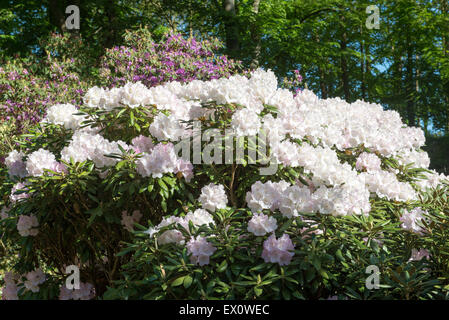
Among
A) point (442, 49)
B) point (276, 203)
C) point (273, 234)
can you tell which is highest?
point (442, 49)

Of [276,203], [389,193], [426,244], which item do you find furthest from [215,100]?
[426,244]

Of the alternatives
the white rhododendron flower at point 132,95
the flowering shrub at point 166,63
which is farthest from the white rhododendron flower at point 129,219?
the flowering shrub at point 166,63

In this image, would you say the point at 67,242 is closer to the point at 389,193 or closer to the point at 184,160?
the point at 184,160

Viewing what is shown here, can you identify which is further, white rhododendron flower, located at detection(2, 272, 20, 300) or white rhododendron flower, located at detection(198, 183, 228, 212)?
white rhododendron flower, located at detection(2, 272, 20, 300)

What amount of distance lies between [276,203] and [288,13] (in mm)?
13360

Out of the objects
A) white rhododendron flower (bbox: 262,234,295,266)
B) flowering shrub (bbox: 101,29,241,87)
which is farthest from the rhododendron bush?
flowering shrub (bbox: 101,29,241,87)

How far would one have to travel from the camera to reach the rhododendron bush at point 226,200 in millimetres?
2258

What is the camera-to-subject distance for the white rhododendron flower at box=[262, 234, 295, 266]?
223 cm

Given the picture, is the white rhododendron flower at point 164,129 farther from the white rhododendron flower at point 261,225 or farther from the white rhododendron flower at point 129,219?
the white rhododendron flower at point 261,225

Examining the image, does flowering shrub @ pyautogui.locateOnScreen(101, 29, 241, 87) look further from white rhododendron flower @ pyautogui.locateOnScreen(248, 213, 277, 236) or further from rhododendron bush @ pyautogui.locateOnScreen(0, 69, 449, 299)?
white rhododendron flower @ pyautogui.locateOnScreen(248, 213, 277, 236)

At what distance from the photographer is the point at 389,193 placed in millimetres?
2988

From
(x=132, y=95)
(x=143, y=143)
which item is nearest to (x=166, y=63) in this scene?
(x=132, y=95)

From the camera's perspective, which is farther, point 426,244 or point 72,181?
point 72,181

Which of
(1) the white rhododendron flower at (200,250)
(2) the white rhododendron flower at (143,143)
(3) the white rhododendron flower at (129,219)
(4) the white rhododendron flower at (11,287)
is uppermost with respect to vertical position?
(2) the white rhododendron flower at (143,143)
